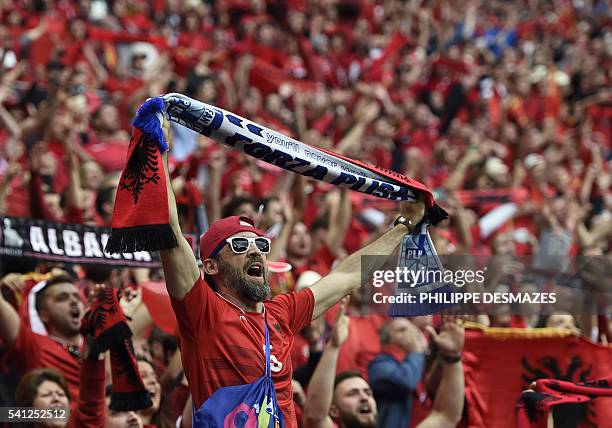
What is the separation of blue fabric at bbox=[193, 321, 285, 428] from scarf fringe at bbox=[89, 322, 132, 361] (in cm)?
91

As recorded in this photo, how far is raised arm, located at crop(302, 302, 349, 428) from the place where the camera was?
17.5 ft

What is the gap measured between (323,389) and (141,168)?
1716 mm

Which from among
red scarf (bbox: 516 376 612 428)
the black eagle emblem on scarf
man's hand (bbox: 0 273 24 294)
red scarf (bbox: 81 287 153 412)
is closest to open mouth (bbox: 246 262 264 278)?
the black eagle emblem on scarf

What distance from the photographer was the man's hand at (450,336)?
550cm

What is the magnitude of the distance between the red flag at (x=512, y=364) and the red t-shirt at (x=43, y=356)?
6.96ft

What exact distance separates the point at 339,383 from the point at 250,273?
4.94 feet

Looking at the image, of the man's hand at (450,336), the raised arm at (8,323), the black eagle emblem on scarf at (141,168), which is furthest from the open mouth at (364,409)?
the black eagle emblem on scarf at (141,168)

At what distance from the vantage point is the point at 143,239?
160 inches

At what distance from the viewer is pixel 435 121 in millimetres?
14062

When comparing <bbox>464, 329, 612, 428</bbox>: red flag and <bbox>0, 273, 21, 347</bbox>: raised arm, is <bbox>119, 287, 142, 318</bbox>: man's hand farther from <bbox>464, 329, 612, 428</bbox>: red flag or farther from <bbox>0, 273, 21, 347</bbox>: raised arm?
<bbox>464, 329, 612, 428</bbox>: red flag

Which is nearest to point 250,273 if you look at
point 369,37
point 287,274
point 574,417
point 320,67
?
point 574,417

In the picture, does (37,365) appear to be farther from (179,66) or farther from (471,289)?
(179,66)

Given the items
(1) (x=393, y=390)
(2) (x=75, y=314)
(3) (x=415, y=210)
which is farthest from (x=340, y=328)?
(2) (x=75, y=314)

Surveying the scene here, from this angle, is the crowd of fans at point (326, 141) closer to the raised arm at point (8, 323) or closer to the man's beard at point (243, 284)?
the raised arm at point (8, 323)
